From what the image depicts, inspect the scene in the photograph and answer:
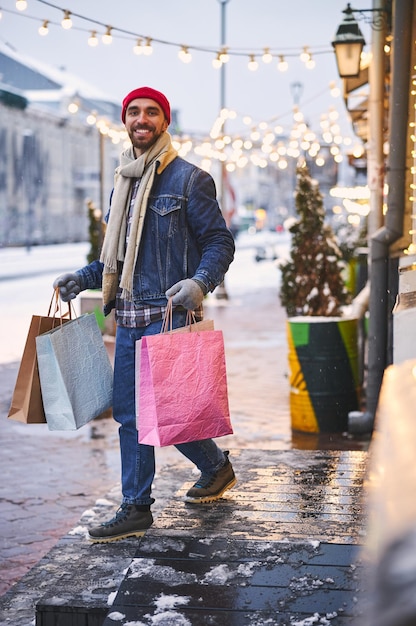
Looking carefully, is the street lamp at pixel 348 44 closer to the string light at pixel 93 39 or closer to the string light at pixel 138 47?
the string light at pixel 138 47

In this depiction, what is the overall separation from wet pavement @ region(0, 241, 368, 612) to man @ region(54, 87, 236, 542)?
68 cm

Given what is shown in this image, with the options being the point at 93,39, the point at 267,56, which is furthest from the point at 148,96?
the point at 267,56

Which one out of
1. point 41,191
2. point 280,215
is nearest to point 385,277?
point 41,191

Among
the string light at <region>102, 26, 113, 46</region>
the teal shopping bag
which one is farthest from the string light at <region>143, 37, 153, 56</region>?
the teal shopping bag

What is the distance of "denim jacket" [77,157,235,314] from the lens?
12.3ft

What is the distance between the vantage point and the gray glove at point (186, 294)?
11.4 ft

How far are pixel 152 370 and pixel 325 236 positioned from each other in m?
5.86

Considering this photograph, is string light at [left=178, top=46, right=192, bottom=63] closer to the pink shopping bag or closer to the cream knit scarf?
the cream knit scarf

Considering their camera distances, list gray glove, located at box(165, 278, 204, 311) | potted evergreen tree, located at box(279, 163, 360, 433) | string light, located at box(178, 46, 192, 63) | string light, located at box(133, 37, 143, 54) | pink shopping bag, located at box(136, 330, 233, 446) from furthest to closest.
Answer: string light, located at box(178, 46, 192, 63) < string light, located at box(133, 37, 143, 54) < potted evergreen tree, located at box(279, 163, 360, 433) < gray glove, located at box(165, 278, 204, 311) < pink shopping bag, located at box(136, 330, 233, 446)

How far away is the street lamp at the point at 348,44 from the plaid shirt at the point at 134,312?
5182mm

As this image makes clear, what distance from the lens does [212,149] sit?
18.5 m

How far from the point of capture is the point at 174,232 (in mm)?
3773

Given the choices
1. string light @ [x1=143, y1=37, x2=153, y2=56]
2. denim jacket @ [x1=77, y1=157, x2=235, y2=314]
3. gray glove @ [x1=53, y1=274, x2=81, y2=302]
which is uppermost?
string light @ [x1=143, y1=37, x2=153, y2=56]

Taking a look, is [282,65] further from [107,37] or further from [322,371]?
[322,371]
